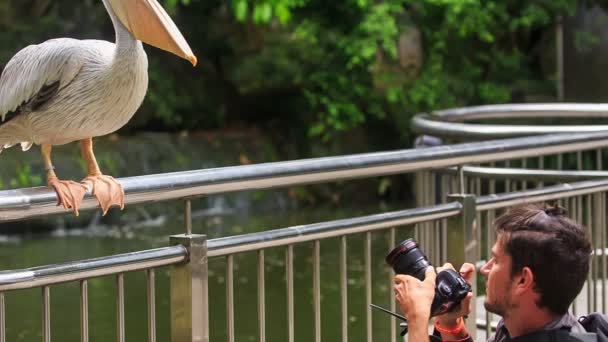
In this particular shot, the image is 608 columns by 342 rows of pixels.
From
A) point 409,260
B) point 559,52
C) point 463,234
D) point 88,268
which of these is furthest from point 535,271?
point 559,52

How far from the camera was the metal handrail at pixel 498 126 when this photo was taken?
6051 mm

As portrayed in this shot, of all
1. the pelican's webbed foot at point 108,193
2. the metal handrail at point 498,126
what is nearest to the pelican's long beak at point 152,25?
A: the pelican's webbed foot at point 108,193

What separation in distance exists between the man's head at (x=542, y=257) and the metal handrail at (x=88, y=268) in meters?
0.95

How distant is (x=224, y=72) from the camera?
1786 cm

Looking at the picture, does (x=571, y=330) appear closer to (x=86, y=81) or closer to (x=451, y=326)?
(x=451, y=326)

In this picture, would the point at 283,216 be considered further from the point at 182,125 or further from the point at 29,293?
the point at 29,293

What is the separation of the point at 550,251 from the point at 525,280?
94mm

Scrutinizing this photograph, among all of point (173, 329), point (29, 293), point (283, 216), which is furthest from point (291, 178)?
point (283, 216)

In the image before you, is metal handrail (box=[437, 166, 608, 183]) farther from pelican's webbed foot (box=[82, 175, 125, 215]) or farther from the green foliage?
the green foliage

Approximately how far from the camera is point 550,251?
2730mm

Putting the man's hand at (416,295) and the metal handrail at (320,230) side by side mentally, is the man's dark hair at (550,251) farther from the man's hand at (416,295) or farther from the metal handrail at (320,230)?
the metal handrail at (320,230)

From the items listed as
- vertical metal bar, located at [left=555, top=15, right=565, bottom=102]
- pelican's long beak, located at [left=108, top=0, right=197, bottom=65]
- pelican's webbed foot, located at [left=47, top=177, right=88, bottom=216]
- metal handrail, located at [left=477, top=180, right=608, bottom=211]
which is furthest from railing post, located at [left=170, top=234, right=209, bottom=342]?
vertical metal bar, located at [left=555, top=15, right=565, bottom=102]

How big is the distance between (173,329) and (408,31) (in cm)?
1494

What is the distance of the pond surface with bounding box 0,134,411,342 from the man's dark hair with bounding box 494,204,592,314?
1.45m
